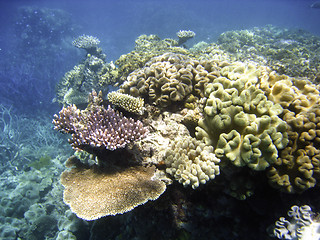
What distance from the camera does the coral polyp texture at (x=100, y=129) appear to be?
285 cm

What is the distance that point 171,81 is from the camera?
3.92 metres

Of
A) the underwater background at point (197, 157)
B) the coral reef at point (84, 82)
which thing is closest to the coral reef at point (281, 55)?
the underwater background at point (197, 157)

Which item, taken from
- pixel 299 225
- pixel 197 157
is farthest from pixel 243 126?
pixel 299 225

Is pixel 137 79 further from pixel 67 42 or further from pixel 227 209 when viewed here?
pixel 67 42

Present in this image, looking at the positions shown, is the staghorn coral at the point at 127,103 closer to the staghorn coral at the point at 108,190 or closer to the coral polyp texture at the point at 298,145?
the staghorn coral at the point at 108,190

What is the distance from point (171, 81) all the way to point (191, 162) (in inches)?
76.2

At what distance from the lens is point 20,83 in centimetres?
1716

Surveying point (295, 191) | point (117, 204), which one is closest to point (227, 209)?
point (295, 191)

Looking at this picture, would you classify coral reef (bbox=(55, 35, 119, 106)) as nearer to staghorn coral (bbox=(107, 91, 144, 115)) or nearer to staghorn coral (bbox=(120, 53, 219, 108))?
staghorn coral (bbox=(120, 53, 219, 108))

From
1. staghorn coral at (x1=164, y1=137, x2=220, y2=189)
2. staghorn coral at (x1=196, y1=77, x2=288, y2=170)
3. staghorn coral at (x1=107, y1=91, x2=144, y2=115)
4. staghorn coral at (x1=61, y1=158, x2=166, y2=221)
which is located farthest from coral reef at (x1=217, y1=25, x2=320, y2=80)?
staghorn coral at (x1=61, y1=158, x2=166, y2=221)

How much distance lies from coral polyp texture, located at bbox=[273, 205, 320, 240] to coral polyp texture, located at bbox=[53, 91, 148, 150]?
2593 millimetres

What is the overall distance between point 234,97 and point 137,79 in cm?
255

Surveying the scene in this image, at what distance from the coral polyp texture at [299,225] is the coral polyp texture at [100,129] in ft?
8.51

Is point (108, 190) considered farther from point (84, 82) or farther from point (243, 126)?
point (84, 82)
